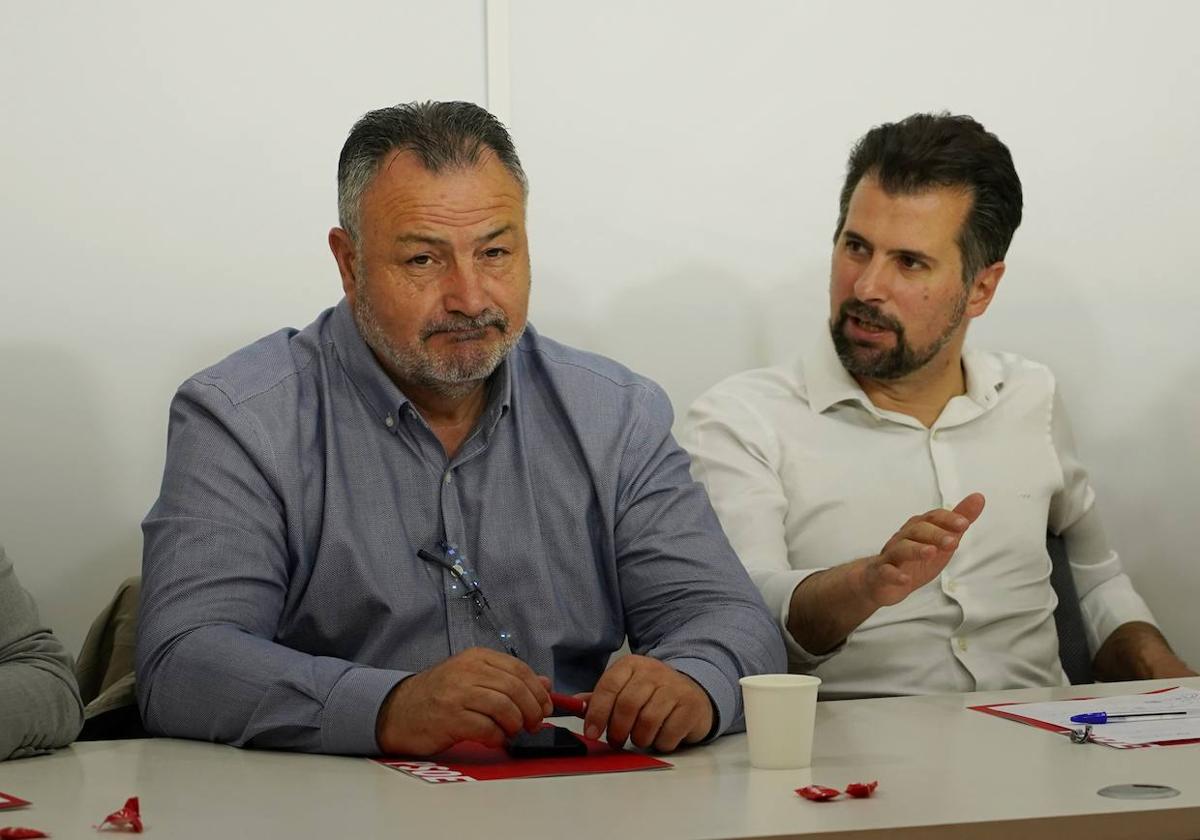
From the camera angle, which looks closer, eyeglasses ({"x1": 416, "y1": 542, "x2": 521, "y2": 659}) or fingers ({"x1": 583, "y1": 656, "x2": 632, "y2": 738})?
fingers ({"x1": 583, "y1": 656, "x2": 632, "y2": 738})

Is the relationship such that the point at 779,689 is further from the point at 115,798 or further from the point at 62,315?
the point at 62,315

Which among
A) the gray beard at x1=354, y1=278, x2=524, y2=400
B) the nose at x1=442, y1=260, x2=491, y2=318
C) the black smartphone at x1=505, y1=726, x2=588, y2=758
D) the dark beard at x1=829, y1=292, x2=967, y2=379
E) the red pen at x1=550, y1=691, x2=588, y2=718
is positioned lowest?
the black smartphone at x1=505, y1=726, x2=588, y2=758

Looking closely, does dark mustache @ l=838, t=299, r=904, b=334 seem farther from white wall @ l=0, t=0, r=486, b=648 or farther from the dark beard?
white wall @ l=0, t=0, r=486, b=648

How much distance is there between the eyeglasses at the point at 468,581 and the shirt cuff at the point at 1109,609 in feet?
4.11

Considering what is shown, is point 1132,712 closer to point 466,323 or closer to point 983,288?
point 466,323

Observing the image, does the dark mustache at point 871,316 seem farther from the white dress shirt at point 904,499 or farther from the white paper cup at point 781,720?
the white paper cup at point 781,720

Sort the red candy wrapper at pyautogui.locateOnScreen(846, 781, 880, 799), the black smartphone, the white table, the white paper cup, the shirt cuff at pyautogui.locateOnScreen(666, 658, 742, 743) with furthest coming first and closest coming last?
1. the shirt cuff at pyautogui.locateOnScreen(666, 658, 742, 743)
2. the black smartphone
3. the white paper cup
4. the red candy wrapper at pyautogui.locateOnScreen(846, 781, 880, 799)
5. the white table

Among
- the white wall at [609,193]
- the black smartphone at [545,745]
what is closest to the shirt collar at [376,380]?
the black smartphone at [545,745]

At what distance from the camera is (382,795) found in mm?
1466

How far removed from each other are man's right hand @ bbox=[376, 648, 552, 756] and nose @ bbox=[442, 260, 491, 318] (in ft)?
1.98

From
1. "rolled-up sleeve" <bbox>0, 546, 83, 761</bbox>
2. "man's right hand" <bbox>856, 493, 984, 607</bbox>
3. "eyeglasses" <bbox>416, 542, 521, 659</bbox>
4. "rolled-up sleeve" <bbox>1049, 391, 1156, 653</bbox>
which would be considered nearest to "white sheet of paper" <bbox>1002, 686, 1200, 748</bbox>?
"man's right hand" <bbox>856, 493, 984, 607</bbox>

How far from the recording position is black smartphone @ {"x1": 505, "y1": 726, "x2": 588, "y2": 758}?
165 cm

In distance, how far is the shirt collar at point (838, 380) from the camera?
2730 millimetres

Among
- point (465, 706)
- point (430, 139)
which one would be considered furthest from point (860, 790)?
point (430, 139)
